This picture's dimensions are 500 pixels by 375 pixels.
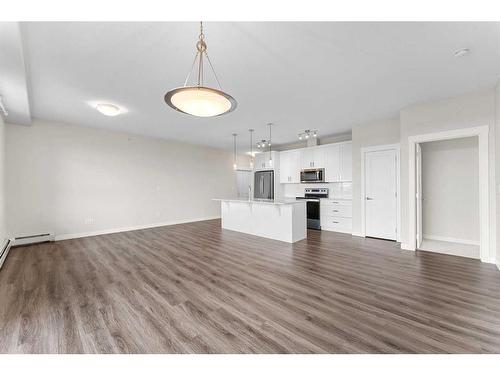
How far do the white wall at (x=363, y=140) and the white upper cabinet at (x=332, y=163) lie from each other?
64cm

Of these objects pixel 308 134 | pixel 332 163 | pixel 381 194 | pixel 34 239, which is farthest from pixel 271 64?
pixel 34 239

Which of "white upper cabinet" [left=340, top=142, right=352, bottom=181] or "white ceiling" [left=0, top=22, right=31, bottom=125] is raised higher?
"white ceiling" [left=0, top=22, right=31, bottom=125]

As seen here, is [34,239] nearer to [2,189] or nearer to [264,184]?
[2,189]

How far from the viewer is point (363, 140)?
522cm

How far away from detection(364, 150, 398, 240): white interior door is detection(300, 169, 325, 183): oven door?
1.38 m

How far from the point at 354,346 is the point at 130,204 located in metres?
6.24

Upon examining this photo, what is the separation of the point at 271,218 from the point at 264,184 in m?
2.72

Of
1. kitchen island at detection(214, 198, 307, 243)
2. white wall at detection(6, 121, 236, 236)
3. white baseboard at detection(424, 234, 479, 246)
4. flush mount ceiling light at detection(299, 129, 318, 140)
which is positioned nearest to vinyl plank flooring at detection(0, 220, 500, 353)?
kitchen island at detection(214, 198, 307, 243)

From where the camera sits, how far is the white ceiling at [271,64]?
2.06 meters

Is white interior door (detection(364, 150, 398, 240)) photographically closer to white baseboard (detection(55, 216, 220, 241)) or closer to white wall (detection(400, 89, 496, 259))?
white wall (detection(400, 89, 496, 259))

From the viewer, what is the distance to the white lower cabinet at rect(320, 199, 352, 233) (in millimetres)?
5645

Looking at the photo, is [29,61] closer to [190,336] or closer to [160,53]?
[160,53]

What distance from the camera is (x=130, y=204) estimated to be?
20.4 feet
